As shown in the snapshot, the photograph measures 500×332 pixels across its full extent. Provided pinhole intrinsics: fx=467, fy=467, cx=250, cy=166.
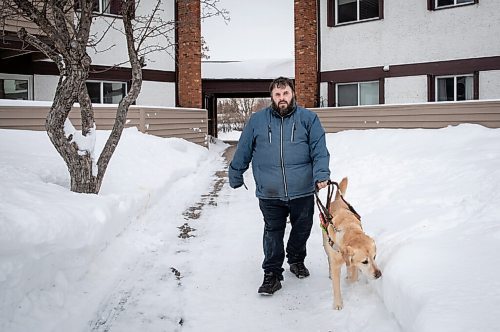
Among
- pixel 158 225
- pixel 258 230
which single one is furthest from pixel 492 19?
pixel 158 225

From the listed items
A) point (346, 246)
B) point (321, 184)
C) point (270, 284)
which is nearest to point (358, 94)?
point (321, 184)

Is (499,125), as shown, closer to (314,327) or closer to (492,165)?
(492,165)

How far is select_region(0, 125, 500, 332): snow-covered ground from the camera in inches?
135

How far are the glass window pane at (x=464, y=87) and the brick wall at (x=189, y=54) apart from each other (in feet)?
29.7

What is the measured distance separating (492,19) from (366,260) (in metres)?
11.7

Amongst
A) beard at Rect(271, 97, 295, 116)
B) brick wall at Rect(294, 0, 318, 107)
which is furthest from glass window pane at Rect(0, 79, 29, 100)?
beard at Rect(271, 97, 295, 116)

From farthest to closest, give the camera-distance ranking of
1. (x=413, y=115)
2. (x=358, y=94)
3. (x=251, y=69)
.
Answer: (x=251, y=69) < (x=358, y=94) < (x=413, y=115)

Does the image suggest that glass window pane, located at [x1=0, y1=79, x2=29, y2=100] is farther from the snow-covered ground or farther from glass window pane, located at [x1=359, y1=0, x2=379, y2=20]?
glass window pane, located at [x1=359, y1=0, x2=379, y2=20]

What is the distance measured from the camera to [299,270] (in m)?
4.83

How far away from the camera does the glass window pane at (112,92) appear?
625 inches

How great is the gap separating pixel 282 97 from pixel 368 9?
40.1 ft

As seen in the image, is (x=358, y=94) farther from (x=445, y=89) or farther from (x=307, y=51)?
(x=445, y=89)

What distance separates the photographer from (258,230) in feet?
21.7

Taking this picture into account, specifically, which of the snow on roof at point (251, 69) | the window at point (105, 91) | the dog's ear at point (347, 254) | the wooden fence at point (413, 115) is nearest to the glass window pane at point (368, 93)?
the wooden fence at point (413, 115)
